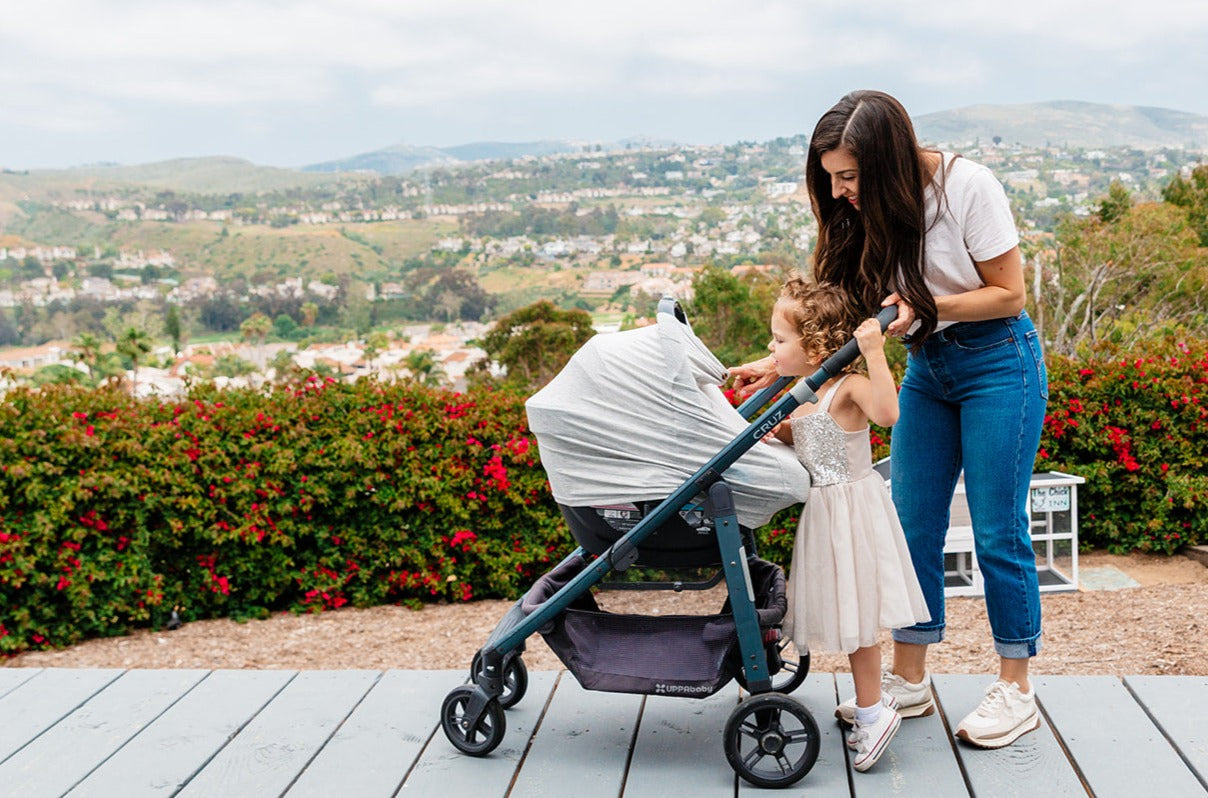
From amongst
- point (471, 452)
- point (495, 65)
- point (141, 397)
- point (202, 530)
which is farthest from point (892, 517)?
point (495, 65)

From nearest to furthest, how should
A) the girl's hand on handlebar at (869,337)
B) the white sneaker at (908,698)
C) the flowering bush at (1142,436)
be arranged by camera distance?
1. the girl's hand on handlebar at (869,337)
2. the white sneaker at (908,698)
3. the flowering bush at (1142,436)

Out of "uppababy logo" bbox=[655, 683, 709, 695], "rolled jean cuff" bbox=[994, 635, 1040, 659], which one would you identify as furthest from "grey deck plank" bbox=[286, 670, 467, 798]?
"rolled jean cuff" bbox=[994, 635, 1040, 659]

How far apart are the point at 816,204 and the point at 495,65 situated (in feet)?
432

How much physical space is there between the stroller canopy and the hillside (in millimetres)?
34608

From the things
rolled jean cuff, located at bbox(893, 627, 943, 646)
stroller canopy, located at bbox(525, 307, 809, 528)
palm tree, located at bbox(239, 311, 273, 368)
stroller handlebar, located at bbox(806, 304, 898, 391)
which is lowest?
palm tree, located at bbox(239, 311, 273, 368)

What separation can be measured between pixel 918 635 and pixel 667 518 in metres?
0.71

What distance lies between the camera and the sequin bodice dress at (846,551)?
2088 millimetres

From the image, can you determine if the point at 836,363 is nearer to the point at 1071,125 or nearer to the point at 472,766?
the point at 472,766

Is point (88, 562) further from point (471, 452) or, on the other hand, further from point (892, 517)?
point (892, 517)

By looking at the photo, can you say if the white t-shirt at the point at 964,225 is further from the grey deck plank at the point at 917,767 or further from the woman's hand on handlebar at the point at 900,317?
the grey deck plank at the point at 917,767

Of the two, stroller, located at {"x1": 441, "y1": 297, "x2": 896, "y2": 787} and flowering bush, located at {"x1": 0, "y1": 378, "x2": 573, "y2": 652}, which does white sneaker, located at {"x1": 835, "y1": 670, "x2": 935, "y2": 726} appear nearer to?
stroller, located at {"x1": 441, "y1": 297, "x2": 896, "y2": 787}

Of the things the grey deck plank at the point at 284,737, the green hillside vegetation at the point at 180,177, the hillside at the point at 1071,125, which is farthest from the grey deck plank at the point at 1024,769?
the green hillside vegetation at the point at 180,177

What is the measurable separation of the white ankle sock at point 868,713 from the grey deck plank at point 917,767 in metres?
0.09

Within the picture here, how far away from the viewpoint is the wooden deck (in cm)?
206
